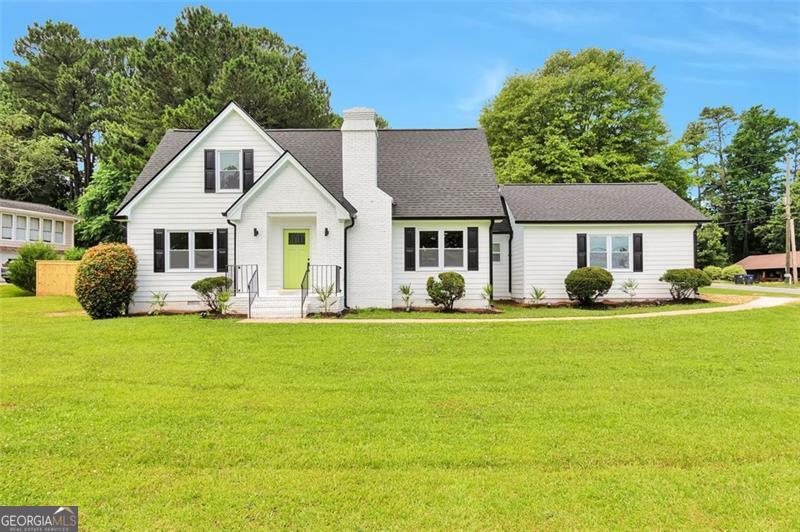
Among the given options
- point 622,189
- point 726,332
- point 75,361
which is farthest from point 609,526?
point 622,189

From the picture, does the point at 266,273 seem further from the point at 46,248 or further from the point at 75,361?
the point at 46,248

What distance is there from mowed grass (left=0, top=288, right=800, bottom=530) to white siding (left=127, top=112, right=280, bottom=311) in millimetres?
6207

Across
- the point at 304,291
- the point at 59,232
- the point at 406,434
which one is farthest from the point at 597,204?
the point at 59,232

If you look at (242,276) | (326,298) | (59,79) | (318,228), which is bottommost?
(326,298)

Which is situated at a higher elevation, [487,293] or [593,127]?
[593,127]

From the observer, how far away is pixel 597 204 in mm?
18219

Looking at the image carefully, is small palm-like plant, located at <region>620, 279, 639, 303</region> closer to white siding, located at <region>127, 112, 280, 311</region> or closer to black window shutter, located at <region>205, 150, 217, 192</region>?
white siding, located at <region>127, 112, 280, 311</region>

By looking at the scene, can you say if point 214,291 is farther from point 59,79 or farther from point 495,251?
point 59,79

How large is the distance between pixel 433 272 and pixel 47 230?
36.7 meters

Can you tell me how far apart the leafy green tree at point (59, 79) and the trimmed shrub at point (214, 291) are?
3520 cm

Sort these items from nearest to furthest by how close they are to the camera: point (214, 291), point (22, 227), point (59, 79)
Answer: point (214, 291) < point (22, 227) < point (59, 79)

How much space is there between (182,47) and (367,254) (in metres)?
23.5

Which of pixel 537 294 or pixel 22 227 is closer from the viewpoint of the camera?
pixel 537 294

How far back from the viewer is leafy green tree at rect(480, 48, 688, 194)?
105 ft
